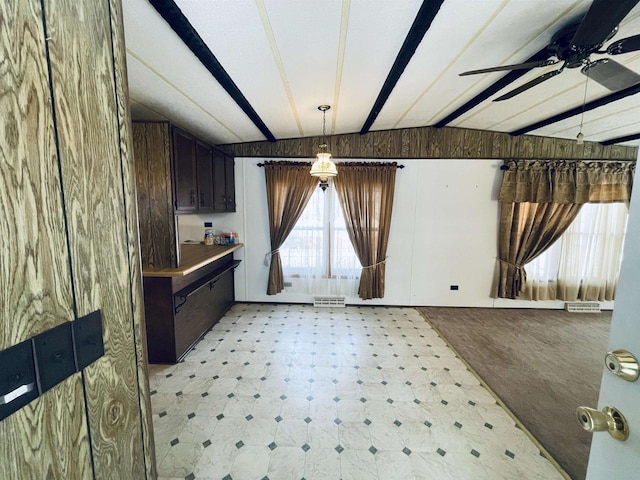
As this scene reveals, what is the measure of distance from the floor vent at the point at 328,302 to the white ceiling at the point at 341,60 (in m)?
2.63

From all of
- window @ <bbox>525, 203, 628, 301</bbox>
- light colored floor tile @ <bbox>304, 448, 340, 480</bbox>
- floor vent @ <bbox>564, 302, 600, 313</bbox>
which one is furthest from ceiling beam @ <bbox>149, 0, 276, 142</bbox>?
floor vent @ <bbox>564, 302, 600, 313</bbox>

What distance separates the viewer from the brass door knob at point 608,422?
24.5 inches

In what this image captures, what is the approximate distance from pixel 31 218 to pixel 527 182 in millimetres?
4898

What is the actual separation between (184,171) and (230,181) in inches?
46.4

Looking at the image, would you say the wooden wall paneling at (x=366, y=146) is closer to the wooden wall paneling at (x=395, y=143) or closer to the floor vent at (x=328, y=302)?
the wooden wall paneling at (x=395, y=143)

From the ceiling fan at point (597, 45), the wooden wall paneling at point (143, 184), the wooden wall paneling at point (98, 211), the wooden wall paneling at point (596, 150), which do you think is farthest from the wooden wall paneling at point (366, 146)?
the wooden wall paneling at point (98, 211)

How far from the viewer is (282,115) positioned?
2.88 metres

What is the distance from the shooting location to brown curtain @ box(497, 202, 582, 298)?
146 inches

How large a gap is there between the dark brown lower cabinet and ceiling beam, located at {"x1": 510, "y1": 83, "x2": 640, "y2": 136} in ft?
15.1

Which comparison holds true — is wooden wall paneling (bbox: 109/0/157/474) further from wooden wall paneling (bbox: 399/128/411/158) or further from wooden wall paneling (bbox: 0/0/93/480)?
wooden wall paneling (bbox: 399/128/411/158)

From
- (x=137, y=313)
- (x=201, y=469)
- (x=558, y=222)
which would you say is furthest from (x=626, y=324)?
(x=558, y=222)

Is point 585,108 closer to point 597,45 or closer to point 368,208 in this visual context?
point 597,45

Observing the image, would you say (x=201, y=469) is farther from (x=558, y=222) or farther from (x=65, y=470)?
(x=558, y=222)

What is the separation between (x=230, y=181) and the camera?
3783 millimetres
